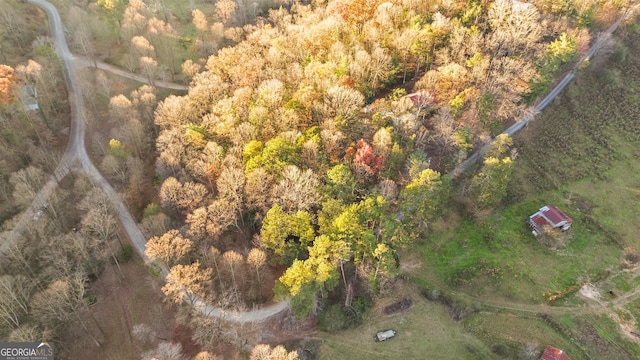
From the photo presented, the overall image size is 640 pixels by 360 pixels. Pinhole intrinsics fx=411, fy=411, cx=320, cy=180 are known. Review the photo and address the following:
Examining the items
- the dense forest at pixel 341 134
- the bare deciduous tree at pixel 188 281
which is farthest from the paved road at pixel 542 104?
the bare deciduous tree at pixel 188 281

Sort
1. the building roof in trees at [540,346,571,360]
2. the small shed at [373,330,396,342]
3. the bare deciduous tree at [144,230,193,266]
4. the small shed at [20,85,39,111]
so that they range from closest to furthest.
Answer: the building roof in trees at [540,346,571,360]
the bare deciduous tree at [144,230,193,266]
the small shed at [373,330,396,342]
the small shed at [20,85,39,111]

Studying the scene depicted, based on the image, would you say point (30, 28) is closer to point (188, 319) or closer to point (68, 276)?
point (68, 276)

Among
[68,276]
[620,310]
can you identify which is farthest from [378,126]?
[68,276]

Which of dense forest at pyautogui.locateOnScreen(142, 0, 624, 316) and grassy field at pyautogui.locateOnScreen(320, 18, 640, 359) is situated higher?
dense forest at pyautogui.locateOnScreen(142, 0, 624, 316)

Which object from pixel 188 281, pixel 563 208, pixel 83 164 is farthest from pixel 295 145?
pixel 563 208

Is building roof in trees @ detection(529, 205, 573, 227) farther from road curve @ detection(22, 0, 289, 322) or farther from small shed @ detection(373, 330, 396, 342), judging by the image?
road curve @ detection(22, 0, 289, 322)

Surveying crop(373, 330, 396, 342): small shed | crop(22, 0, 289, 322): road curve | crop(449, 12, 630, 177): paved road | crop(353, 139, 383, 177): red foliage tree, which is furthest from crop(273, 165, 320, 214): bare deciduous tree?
crop(449, 12, 630, 177): paved road

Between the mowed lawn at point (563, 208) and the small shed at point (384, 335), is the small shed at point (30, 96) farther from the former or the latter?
the mowed lawn at point (563, 208)
